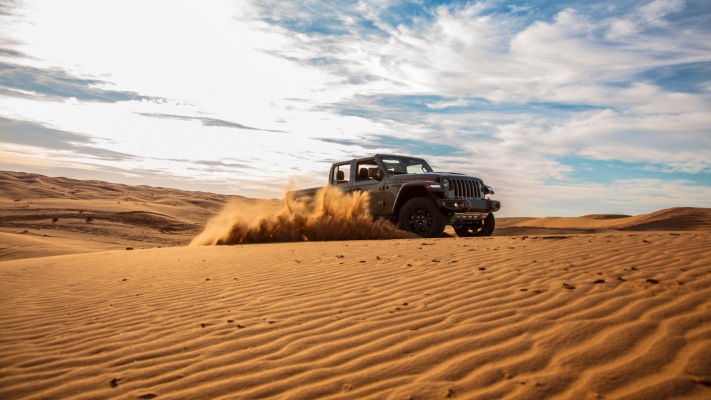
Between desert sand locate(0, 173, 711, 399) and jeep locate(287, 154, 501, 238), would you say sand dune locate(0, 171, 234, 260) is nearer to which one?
jeep locate(287, 154, 501, 238)

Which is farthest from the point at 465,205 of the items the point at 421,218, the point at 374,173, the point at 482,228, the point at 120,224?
the point at 120,224

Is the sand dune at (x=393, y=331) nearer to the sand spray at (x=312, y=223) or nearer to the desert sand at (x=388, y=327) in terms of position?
the desert sand at (x=388, y=327)

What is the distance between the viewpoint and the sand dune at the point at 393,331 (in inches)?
101

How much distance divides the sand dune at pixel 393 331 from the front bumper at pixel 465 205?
13.4ft

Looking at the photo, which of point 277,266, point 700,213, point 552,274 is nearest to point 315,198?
point 277,266

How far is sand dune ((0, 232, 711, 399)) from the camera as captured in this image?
2.57 metres

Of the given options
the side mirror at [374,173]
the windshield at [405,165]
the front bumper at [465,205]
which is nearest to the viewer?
the front bumper at [465,205]

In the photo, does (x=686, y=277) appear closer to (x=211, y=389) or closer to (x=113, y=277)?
(x=211, y=389)

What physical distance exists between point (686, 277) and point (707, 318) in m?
1.23

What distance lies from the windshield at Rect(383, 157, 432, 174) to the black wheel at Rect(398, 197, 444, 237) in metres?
1.16

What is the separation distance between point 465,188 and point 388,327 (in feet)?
26.7

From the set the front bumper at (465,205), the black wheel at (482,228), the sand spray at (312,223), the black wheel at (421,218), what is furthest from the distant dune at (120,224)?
the front bumper at (465,205)

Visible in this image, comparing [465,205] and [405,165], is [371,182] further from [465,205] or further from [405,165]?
[465,205]

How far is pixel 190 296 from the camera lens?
519cm
